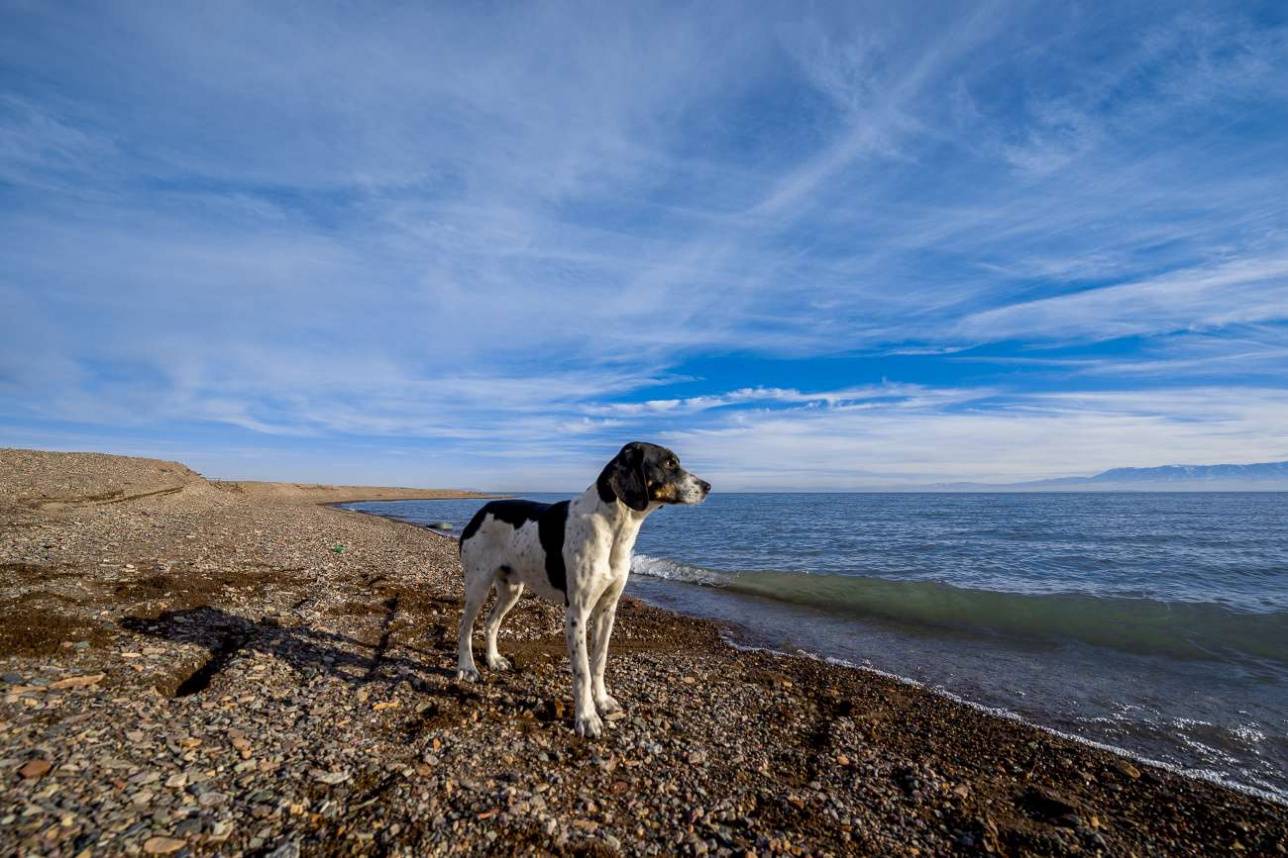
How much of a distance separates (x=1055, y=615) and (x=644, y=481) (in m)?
12.9

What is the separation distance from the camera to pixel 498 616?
704 centimetres

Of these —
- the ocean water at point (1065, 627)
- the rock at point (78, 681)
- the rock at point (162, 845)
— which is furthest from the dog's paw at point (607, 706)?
the ocean water at point (1065, 627)

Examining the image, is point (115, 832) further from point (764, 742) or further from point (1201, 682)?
point (1201, 682)

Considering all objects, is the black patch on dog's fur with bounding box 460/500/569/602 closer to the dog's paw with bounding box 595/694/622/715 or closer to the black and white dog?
the black and white dog

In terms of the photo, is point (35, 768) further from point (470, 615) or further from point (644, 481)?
point (644, 481)

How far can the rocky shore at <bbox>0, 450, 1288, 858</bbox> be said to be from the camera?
3.47 metres

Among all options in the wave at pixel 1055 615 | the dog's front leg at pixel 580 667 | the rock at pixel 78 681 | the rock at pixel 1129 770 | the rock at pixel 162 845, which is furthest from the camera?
the wave at pixel 1055 615

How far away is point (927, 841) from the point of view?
4059 mm

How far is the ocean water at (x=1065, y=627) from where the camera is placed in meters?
7.27

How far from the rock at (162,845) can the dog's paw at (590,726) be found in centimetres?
289

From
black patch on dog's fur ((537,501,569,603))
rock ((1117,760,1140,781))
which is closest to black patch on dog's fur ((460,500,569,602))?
black patch on dog's fur ((537,501,569,603))

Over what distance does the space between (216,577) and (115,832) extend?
8767mm

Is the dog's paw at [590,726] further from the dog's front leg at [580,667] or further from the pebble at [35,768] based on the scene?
the pebble at [35,768]

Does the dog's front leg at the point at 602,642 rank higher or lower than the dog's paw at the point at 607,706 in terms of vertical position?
higher
